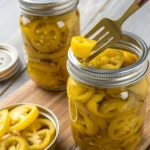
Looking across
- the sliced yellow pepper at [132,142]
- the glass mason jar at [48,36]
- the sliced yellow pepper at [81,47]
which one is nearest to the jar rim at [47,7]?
the glass mason jar at [48,36]

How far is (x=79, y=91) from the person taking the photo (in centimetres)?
63

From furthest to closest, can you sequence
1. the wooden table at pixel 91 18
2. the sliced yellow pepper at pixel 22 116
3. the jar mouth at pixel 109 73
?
the wooden table at pixel 91 18 → the sliced yellow pepper at pixel 22 116 → the jar mouth at pixel 109 73

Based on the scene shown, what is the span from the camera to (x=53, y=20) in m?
0.76

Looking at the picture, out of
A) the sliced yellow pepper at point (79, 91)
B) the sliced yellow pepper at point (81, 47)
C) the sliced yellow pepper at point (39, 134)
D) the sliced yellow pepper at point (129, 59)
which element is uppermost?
the sliced yellow pepper at point (81, 47)

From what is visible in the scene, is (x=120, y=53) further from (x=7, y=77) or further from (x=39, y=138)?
(x=7, y=77)

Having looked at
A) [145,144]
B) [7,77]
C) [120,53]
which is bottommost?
[7,77]

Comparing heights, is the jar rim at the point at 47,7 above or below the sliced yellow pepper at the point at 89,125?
above

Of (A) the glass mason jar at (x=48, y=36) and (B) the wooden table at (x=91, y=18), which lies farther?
(B) the wooden table at (x=91, y=18)

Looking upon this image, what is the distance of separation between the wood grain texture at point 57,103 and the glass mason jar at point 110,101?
5 cm

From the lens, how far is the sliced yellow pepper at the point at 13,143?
658 mm

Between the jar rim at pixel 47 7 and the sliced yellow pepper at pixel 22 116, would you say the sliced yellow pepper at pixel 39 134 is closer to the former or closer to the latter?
the sliced yellow pepper at pixel 22 116

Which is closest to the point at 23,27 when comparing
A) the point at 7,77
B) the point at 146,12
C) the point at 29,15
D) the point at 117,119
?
the point at 29,15

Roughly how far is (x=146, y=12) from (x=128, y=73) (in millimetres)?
514

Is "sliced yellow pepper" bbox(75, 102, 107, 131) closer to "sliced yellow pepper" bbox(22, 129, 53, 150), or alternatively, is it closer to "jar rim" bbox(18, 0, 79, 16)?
"sliced yellow pepper" bbox(22, 129, 53, 150)
